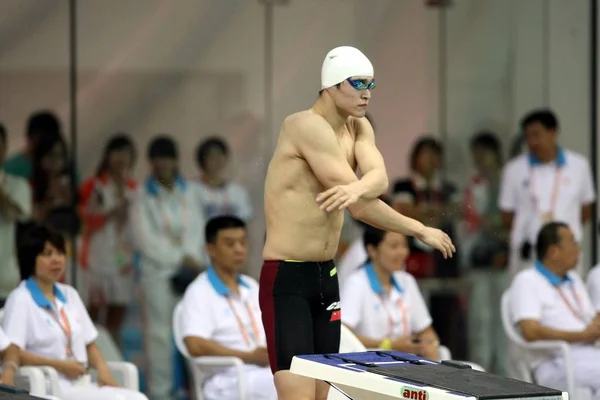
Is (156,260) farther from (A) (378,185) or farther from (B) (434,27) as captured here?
(A) (378,185)

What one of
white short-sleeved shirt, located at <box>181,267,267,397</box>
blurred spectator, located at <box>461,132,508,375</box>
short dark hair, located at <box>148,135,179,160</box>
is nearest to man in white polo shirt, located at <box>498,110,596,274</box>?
blurred spectator, located at <box>461,132,508,375</box>

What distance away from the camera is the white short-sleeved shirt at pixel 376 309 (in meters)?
7.24

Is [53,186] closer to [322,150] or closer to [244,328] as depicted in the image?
[244,328]

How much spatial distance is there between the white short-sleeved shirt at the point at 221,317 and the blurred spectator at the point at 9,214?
1.28 meters

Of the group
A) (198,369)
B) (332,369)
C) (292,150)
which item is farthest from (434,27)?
(332,369)

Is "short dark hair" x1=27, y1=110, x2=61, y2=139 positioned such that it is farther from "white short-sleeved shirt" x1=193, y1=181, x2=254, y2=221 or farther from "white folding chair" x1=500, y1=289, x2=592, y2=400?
"white folding chair" x1=500, y1=289, x2=592, y2=400

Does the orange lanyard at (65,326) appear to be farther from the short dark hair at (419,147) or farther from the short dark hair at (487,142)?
the short dark hair at (487,142)

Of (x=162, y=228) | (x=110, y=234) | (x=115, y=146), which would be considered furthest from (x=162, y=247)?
(x=115, y=146)

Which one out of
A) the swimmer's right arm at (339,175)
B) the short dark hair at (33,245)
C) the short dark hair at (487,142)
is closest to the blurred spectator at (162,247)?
the short dark hair at (33,245)

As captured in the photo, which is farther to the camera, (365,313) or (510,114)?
(510,114)

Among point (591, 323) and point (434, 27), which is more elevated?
point (434, 27)

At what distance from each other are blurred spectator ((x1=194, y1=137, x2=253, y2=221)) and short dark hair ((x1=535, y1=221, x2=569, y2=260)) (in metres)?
Answer: 1.96

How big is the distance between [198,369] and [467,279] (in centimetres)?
Result: 309

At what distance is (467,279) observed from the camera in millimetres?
9469
